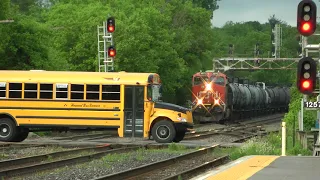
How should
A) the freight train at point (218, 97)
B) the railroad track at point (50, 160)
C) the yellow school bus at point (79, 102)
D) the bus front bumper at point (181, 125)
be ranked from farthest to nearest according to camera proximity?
the freight train at point (218, 97), the bus front bumper at point (181, 125), the yellow school bus at point (79, 102), the railroad track at point (50, 160)

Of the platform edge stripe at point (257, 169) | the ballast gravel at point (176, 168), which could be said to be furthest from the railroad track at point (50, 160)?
the platform edge stripe at point (257, 169)

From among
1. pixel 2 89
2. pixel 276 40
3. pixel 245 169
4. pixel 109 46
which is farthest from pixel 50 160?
pixel 276 40

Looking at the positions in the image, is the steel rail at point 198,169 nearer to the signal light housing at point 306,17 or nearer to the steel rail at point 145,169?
the steel rail at point 145,169

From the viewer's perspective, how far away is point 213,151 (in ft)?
82.7

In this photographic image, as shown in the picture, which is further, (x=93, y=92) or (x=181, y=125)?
(x=181, y=125)

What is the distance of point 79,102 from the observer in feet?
92.6

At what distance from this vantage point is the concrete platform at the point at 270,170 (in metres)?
14.4

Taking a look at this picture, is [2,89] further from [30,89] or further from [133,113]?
[133,113]

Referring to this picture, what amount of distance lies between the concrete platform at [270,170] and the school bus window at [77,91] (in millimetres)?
10657

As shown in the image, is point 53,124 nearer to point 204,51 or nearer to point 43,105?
point 43,105

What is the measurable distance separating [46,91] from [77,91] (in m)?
1.19

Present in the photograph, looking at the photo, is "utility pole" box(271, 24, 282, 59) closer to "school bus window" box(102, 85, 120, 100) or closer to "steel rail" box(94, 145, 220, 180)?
"school bus window" box(102, 85, 120, 100)

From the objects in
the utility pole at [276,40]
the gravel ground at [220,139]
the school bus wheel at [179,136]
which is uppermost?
the utility pole at [276,40]

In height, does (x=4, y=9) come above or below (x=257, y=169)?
above
